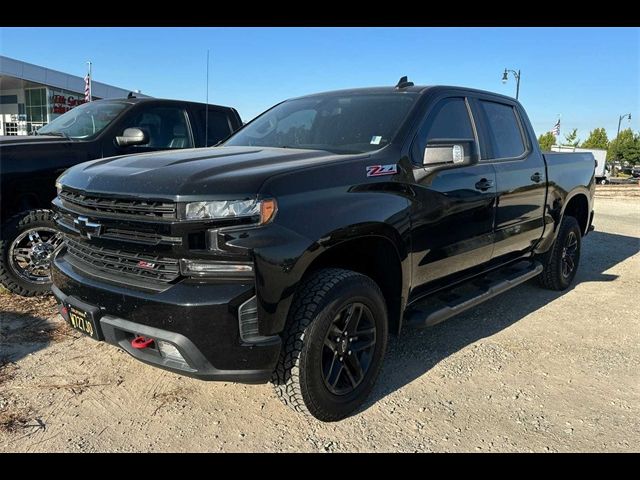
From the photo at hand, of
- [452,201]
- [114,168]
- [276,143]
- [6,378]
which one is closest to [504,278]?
[452,201]

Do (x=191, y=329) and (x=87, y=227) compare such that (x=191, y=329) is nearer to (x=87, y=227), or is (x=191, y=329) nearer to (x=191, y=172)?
(x=191, y=172)

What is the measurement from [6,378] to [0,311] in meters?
1.35

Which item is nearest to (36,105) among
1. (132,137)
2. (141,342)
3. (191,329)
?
(132,137)

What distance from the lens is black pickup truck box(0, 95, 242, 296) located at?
14.8 feet

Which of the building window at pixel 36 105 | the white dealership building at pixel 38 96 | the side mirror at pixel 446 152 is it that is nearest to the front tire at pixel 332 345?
the side mirror at pixel 446 152

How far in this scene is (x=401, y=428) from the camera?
2.91 metres

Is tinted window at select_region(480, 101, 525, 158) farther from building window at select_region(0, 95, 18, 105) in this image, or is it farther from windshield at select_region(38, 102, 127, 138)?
building window at select_region(0, 95, 18, 105)

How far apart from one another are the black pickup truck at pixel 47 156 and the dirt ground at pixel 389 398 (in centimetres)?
39

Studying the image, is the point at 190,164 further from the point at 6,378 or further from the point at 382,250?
the point at 6,378

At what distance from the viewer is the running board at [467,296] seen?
11.5 ft

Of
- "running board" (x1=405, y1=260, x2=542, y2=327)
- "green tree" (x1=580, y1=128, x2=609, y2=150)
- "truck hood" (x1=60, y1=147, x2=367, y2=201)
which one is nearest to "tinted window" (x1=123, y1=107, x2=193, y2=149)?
"truck hood" (x1=60, y1=147, x2=367, y2=201)

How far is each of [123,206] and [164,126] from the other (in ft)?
11.6

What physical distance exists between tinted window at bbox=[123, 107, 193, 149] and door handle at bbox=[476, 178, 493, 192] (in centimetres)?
350

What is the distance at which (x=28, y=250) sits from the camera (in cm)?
466
